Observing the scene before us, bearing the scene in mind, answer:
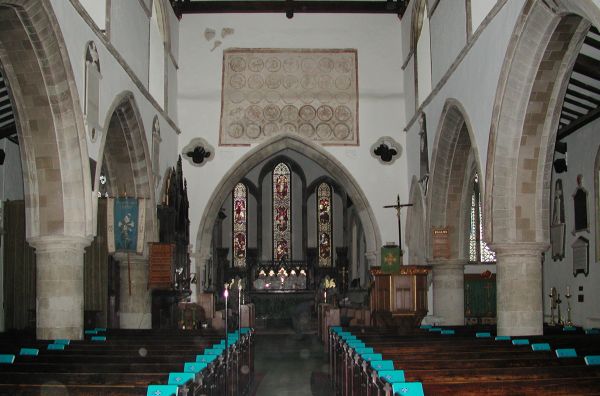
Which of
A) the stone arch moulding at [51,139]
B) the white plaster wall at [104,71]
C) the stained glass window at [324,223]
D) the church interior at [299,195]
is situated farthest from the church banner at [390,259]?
the stained glass window at [324,223]

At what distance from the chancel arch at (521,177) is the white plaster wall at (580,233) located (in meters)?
5.07

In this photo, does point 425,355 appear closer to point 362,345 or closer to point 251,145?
point 362,345

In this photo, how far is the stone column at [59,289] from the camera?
37.3ft

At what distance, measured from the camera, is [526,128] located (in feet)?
39.7

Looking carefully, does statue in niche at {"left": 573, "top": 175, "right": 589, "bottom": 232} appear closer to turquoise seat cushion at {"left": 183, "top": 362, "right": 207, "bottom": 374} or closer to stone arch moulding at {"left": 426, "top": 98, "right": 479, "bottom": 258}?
stone arch moulding at {"left": 426, "top": 98, "right": 479, "bottom": 258}

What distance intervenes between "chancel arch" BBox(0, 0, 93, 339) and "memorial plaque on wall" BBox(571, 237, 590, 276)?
35.3ft

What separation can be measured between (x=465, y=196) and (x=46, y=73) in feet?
31.9

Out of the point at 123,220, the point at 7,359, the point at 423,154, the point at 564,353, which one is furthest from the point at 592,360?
the point at 423,154

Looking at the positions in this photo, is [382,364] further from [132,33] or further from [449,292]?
[132,33]

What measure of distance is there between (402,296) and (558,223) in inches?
198

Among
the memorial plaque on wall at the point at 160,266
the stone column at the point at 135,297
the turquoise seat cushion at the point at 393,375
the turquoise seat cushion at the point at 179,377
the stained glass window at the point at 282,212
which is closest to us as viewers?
the turquoise seat cushion at the point at 179,377

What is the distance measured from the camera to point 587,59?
14.1 metres

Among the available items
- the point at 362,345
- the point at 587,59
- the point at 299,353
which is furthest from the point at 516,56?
the point at 299,353

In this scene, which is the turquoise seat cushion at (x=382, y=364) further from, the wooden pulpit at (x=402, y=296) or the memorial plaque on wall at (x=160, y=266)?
the memorial plaque on wall at (x=160, y=266)
